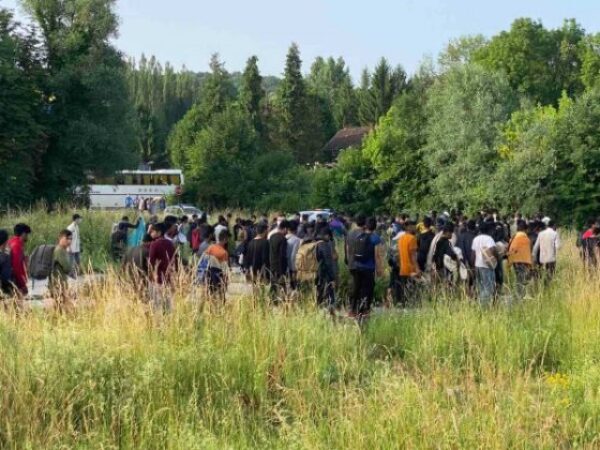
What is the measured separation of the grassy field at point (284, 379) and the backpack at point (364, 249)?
2.88 m

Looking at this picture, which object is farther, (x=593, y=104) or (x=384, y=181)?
(x=384, y=181)

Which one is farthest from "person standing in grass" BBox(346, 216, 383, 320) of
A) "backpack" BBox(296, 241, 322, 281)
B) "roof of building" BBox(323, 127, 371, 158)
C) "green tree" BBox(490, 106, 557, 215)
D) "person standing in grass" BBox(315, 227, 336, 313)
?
"roof of building" BBox(323, 127, 371, 158)

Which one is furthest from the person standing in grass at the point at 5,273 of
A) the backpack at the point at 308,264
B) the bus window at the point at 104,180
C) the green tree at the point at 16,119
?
the bus window at the point at 104,180

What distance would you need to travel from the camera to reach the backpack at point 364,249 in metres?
11.9

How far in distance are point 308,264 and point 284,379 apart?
17.6 ft

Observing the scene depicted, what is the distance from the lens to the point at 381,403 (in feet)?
18.5

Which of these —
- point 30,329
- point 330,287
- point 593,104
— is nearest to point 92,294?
point 30,329

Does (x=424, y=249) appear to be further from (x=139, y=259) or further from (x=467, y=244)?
(x=139, y=259)

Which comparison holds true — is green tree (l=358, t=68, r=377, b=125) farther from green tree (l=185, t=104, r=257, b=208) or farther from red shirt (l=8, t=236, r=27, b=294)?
red shirt (l=8, t=236, r=27, b=294)

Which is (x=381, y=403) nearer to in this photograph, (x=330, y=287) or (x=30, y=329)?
(x=30, y=329)

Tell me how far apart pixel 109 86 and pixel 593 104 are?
2299cm

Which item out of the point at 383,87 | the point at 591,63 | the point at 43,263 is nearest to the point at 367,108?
the point at 383,87

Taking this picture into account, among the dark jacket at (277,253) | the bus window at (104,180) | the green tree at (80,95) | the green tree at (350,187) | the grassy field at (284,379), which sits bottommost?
the grassy field at (284,379)

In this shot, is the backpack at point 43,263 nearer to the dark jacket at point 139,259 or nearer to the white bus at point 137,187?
the dark jacket at point 139,259
